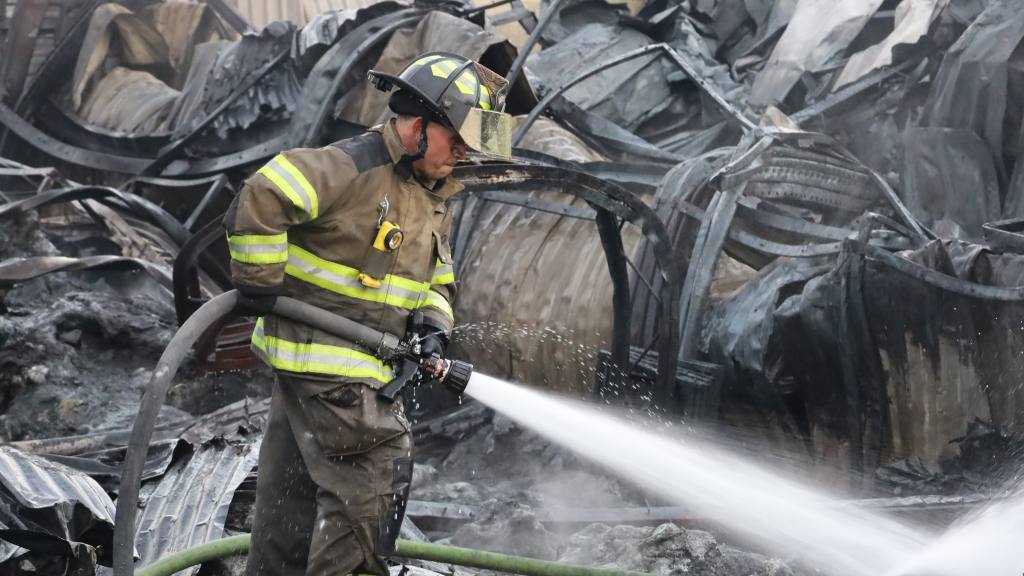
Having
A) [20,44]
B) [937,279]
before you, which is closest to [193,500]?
[937,279]

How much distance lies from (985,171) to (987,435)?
7.88 ft

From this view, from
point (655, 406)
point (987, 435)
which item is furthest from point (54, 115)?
point (987, 435)

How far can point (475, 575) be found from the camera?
3.97m

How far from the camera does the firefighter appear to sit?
294 centimetres

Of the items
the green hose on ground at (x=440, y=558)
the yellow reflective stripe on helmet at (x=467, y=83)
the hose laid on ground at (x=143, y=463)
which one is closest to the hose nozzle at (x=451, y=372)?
the hose laid on ground at (x=143, y=463)

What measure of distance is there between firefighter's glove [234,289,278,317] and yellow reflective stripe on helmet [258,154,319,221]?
238mm

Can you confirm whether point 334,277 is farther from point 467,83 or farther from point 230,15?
point 230,15

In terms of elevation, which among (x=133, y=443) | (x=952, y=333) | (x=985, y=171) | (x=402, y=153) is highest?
(x=985, y=171)

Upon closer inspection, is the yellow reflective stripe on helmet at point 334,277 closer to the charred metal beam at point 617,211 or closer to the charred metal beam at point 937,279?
the charred metal beam at point 617,211

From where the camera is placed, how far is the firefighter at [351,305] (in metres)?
2.94

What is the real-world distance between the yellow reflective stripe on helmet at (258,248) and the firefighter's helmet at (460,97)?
576mm

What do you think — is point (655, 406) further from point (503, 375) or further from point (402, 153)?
point (402, 153)

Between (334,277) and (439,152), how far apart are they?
484 mm

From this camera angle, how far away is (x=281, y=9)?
480 inches
